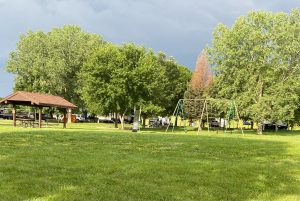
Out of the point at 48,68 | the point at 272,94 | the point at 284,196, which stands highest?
the point at 48,68

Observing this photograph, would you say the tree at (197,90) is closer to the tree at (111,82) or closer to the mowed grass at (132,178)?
the tree at (111,82)

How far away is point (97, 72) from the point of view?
51250mm

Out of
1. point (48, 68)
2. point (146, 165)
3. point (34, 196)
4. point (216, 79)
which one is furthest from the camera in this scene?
point (48, 68)

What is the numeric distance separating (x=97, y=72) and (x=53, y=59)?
1798 cm

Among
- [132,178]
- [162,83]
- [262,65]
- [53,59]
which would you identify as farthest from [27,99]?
[132,178]

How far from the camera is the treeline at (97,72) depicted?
169 ft

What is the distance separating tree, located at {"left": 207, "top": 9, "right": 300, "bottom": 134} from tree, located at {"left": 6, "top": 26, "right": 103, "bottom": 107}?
Answer: 953 inches

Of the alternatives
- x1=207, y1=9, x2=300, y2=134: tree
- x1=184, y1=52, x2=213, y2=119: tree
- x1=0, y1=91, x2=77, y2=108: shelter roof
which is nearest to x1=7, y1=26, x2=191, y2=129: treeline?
x1=184, y1=52, x2=213, y2=119: tree

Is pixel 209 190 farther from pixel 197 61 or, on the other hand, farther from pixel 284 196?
pixel 197 61

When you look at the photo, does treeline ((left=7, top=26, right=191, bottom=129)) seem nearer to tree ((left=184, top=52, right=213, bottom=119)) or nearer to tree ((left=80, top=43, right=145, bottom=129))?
tree ((left=80, top=43, right=145, bottom=129))

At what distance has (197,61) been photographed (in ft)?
226

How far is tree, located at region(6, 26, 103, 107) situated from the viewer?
6706cm

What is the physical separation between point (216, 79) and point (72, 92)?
25.6m

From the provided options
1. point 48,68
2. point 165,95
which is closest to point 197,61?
point 165,95
